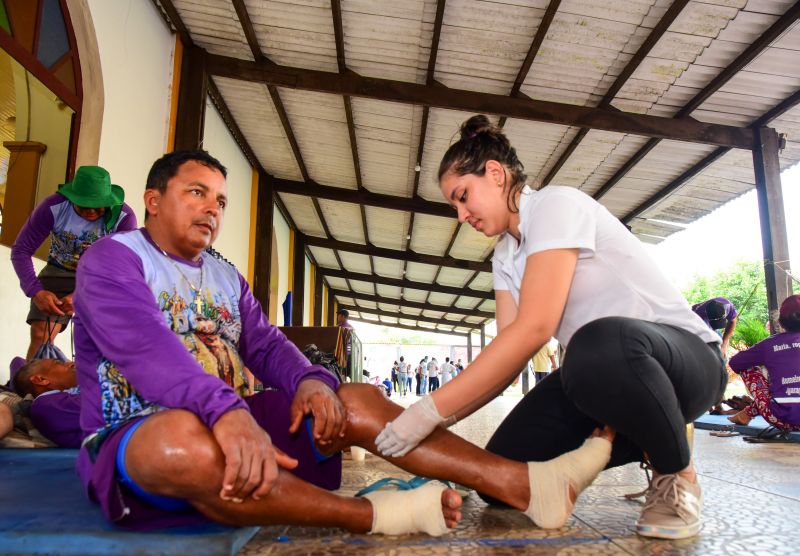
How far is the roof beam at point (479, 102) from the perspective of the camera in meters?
5.62

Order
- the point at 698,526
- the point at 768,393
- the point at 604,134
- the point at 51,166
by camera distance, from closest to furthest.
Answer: the point at 698,526 < the point at 768,393 < the point at 51,166 < the point at 604,134

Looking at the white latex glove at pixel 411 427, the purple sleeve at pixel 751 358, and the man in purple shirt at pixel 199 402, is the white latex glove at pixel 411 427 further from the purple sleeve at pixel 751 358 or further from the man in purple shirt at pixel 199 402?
the purple sleeve at pixel 751 358

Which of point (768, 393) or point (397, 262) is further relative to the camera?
point (397, 262)

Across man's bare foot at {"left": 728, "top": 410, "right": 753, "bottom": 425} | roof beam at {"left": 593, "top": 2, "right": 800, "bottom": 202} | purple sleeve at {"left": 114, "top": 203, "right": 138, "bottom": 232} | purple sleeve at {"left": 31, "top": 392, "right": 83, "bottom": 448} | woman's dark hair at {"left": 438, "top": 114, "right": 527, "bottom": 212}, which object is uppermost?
roof beam at {"left": 593, "top": 2, "right": 800, "bottom": 202}

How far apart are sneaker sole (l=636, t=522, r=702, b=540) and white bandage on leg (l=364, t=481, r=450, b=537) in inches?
16.0

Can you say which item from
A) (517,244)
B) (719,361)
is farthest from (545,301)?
(719,361)

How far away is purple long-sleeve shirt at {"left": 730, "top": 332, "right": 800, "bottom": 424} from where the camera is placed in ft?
11.3

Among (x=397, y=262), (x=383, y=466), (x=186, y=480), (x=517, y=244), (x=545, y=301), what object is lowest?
(x=383, y=466)

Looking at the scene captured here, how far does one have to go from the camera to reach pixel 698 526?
120cm

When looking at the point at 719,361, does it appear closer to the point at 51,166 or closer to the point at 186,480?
the point at 186,480

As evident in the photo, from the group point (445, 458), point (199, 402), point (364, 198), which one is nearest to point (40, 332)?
point (199, 402)

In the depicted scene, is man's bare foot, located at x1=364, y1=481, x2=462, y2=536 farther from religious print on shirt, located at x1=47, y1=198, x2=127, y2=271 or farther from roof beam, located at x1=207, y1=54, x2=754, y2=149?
roof beam, located at x1=207, y1=54, x2=754, y2=149

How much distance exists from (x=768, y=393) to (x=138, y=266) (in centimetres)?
393

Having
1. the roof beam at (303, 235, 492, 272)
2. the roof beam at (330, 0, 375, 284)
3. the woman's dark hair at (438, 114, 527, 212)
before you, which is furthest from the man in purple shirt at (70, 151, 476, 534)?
the roof beam at (303, 235, 492, 272)
